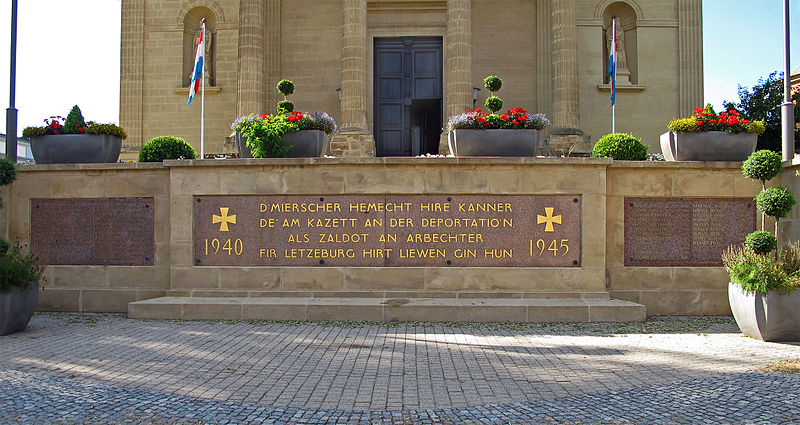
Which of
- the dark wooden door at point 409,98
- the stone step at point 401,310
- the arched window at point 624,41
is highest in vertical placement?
the arched window at point 624,41

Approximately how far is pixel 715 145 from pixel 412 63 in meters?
14.7

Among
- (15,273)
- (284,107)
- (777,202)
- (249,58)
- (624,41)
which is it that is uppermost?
(624,41)

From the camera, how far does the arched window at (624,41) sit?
1014 inches

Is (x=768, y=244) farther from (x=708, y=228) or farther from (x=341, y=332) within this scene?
(x=341, y=332)

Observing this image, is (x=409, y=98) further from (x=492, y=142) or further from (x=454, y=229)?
(x=454, y=229)

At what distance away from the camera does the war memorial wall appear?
11297 millimetres

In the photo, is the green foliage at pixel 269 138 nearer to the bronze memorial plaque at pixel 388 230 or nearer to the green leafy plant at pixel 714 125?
the bronze memorial plaque at pixel 388 230

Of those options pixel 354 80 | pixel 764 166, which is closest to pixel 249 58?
pixel 354 80

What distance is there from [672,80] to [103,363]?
2405cm

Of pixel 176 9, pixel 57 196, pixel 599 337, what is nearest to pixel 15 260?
pixel 57 196

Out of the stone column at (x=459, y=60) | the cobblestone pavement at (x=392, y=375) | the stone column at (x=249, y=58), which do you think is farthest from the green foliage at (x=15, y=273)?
the stone column at (x=459, y=60)

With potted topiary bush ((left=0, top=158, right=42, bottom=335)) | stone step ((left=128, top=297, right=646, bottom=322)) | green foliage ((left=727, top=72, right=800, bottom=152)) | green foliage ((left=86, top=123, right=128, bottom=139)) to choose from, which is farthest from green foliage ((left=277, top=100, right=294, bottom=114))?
green foliage ((left=727, top=72, right=800, bottom=152))

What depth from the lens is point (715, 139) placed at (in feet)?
37.9

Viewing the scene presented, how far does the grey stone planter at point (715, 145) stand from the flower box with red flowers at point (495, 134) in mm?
2382
